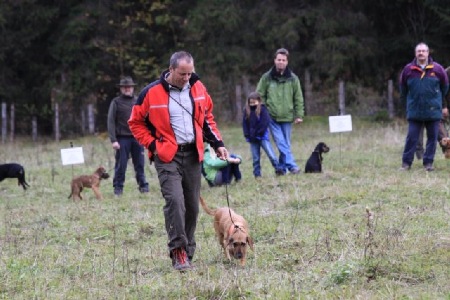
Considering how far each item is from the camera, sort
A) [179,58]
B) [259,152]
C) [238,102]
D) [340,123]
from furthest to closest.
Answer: [238,102] → [340,123] → [259,152] → [179,58]

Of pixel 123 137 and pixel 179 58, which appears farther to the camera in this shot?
pixel 123 137

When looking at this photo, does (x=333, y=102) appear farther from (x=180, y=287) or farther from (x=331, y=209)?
(x=180, y=287)

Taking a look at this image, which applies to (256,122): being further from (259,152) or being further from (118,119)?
(118,119)

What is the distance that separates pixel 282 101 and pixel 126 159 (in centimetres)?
274

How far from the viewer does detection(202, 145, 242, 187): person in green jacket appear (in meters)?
11.2

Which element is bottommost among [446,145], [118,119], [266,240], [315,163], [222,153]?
[266,240]

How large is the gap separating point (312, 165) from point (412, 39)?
14411 millimetres

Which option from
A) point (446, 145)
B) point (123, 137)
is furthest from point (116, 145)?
point (446, 145)

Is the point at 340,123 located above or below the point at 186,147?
above

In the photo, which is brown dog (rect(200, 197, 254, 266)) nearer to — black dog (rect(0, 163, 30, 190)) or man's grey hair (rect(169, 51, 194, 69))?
man's grey hair (rect(169, 51, 194, 69))

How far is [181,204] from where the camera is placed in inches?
233

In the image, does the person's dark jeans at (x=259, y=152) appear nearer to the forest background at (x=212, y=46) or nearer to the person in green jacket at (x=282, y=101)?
the person in green jacket at (x=282, y=101)

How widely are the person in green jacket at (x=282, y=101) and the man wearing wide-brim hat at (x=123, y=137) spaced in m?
2.23

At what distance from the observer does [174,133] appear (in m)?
5.92
